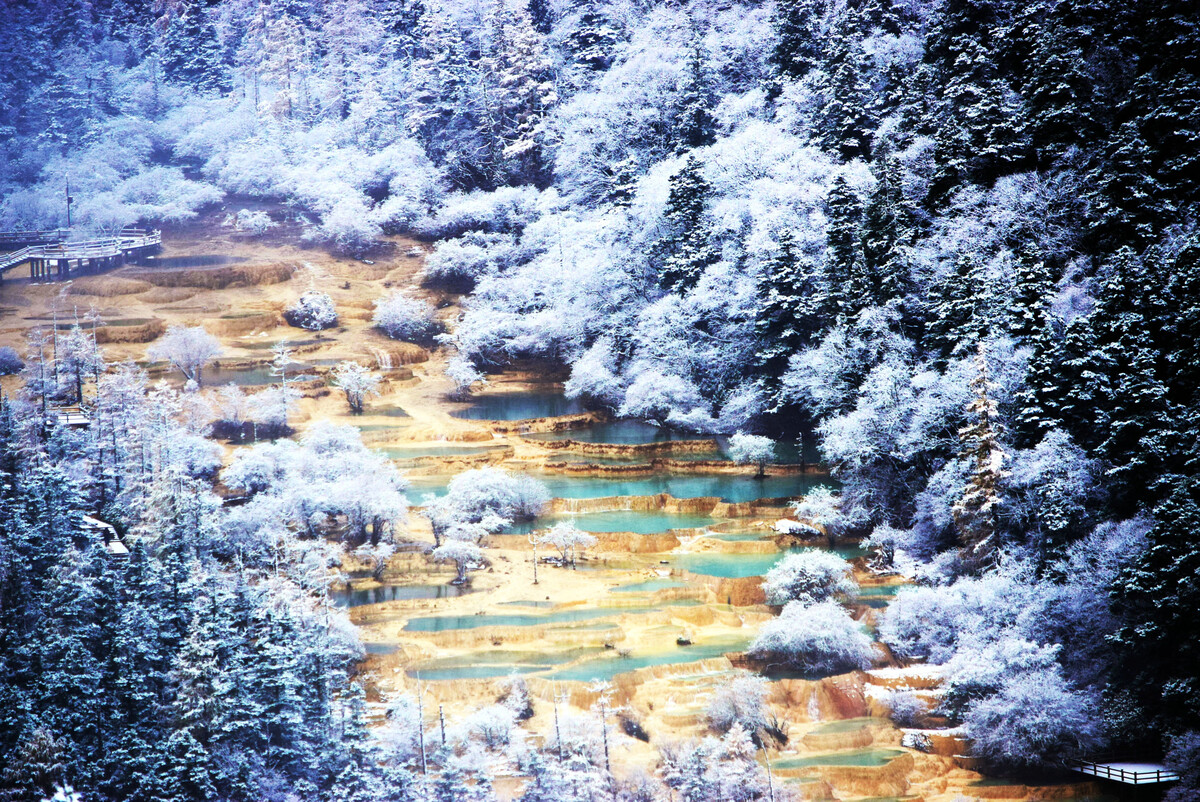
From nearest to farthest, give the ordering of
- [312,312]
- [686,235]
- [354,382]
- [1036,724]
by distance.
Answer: [1036,724] < [354,382] < [312,312] < [686,235]

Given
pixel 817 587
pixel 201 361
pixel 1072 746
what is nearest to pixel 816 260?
pixel 817 587

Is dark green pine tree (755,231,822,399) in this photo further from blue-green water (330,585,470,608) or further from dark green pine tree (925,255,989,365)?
blue-green water (330,585,470,608)

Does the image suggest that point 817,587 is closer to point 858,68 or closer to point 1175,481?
point 1175,481

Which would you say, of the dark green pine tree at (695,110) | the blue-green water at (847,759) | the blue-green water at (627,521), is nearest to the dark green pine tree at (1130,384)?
the blue-green water at (847,759)

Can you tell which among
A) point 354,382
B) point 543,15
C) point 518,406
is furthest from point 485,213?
point 543,15

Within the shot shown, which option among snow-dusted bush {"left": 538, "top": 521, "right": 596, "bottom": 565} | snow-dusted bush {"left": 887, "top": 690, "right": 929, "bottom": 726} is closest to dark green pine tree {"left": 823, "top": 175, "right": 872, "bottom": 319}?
snow-dusted bush {"left": 538, "top": 521, "right": 596, "bottom": 565}

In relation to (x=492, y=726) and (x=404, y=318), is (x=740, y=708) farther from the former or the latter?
(x=404, y=318)
